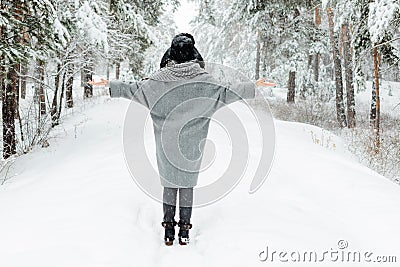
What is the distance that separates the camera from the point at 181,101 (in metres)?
3.56

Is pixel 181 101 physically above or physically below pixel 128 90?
below

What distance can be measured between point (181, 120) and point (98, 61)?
9789 millimetres

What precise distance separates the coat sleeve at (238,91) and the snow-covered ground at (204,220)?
144 cm

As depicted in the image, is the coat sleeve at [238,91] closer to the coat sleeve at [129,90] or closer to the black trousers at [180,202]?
the coat sleeve at [129,90]

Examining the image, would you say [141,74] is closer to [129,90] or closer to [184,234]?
[129,90]

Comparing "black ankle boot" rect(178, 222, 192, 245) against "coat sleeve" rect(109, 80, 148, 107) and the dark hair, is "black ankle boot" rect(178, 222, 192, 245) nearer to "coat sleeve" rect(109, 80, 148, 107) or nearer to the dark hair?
"coat sleeve" rect(109, 80, 148, 107)

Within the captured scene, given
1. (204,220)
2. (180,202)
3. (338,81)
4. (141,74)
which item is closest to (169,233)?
(180,202)

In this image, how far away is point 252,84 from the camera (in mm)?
3637

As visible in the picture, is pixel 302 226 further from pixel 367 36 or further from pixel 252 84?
pixel 367 36

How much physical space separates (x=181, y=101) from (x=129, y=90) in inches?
21.5

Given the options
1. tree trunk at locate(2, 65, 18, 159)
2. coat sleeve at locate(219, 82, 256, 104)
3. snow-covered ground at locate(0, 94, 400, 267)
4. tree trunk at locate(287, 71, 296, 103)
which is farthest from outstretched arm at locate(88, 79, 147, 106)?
tree trunk at locate(287, 71, 296, 103)

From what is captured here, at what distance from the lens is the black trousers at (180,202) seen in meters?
3.82

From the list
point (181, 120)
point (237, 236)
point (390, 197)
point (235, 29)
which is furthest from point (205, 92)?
point (235, 29)

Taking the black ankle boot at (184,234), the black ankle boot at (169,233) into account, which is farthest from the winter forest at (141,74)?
the black ankle boot at (169,233)
